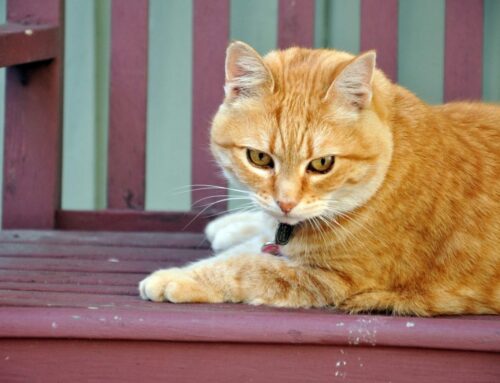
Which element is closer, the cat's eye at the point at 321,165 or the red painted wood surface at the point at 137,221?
the cat's eye at the point at 321,165

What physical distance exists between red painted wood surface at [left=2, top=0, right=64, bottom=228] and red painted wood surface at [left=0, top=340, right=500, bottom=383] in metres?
1.45

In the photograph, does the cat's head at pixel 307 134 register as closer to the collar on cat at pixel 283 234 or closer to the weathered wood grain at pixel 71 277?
the collar on cat at pixel 283 234

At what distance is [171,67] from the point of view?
429 cm

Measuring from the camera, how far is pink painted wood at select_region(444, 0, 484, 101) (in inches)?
147

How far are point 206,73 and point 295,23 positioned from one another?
390mm

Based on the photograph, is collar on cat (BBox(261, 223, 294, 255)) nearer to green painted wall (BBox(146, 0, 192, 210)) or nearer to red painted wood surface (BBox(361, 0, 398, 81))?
red painted wood surface (BBox(361, 0, 398, 81))

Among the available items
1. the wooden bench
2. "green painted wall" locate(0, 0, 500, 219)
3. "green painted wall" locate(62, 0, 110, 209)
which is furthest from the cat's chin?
"green painted wall" locate(62, 0, 110, 209)

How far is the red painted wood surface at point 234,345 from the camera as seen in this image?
7.50ft

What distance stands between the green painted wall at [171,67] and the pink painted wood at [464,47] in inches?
9.7

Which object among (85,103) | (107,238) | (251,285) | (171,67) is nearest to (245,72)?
(251,285)

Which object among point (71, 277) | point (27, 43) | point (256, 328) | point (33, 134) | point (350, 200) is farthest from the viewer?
point (33, 134)

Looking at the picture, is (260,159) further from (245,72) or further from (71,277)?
(71,277)

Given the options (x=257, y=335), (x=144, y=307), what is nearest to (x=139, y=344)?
(x=144, y=307)

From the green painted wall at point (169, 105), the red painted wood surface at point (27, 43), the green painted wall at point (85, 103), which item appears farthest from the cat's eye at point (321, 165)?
the green painted wall at point (85, 103)
